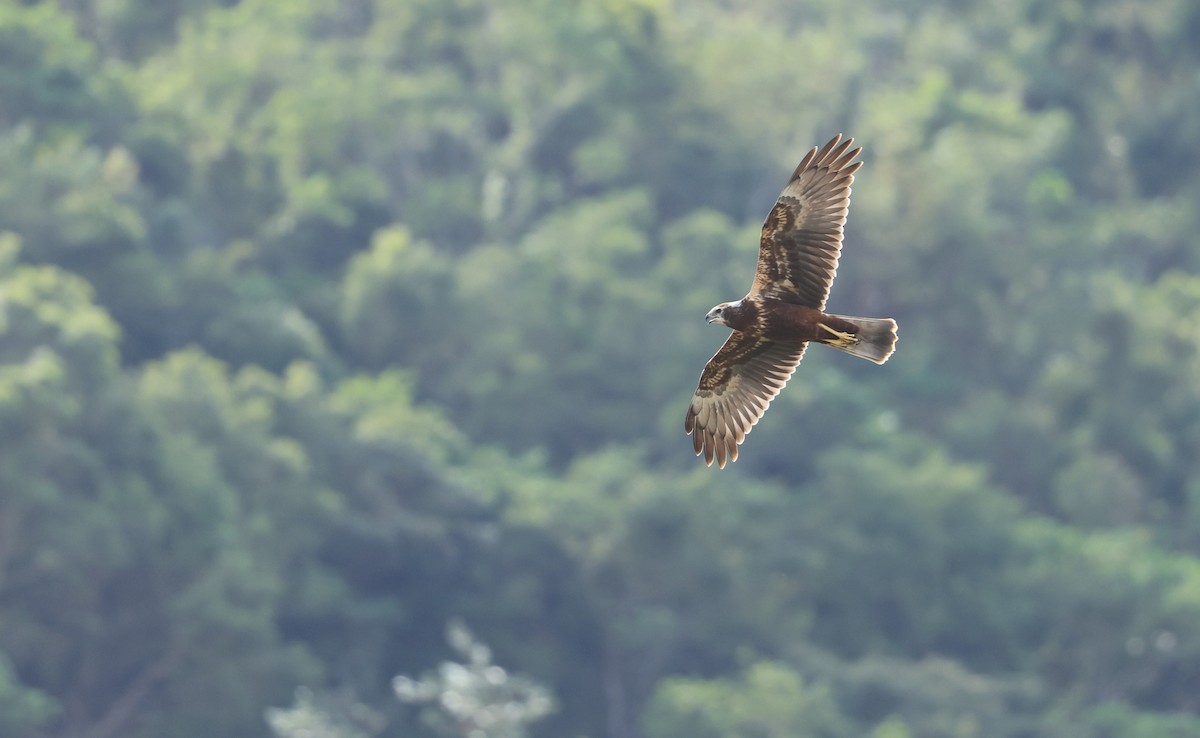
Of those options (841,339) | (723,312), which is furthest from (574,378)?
(841,339)

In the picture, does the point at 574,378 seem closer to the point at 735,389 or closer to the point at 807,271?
the point at 735,389

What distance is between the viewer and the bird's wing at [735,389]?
42.7 ft

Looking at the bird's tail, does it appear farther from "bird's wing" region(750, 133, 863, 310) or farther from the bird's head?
the bird's head

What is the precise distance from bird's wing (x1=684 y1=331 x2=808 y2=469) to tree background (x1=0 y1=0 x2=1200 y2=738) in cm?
1692

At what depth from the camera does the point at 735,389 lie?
520 inches

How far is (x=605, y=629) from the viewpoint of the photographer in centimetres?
3622

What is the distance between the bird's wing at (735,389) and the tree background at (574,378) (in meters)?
16.9

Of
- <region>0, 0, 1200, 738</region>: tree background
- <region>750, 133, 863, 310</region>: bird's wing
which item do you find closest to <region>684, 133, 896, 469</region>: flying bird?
<region>750, 133, 863, 310</region>: bird's wing

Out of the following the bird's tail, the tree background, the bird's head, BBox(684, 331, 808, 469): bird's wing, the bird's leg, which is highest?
the tree background

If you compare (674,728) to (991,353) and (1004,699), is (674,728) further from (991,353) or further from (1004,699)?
(991,353)

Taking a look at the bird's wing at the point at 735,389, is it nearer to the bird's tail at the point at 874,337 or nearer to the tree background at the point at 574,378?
the bird's tail at the point at 874,337

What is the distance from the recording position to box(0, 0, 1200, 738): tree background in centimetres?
3353

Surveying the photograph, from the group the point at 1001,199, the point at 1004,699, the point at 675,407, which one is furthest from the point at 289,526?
the point at 1001,199

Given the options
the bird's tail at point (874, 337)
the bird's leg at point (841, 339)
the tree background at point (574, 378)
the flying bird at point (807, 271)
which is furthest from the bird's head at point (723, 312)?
the tree background at point (574, 378)
